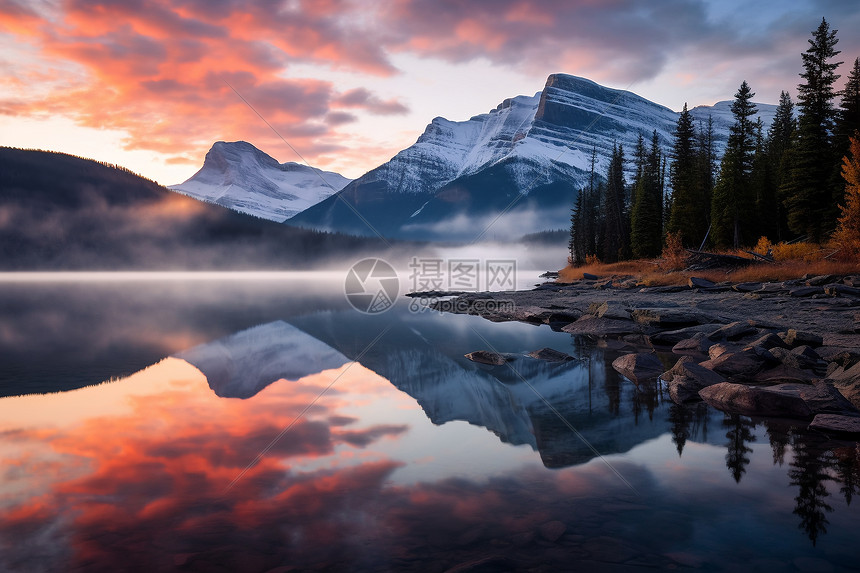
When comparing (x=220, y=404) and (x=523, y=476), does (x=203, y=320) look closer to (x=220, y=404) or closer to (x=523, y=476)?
(x=220, y=404)

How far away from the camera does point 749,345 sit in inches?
583

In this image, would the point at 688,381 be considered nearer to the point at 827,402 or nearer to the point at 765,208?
the point at 827,402

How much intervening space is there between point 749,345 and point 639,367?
3.19m

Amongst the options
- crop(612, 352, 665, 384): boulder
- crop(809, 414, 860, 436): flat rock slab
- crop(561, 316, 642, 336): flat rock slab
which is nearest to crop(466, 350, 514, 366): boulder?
crop(612, 352, 665, 384): boulder

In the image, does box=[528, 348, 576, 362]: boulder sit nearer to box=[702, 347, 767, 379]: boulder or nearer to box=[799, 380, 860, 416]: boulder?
box=[702, 347, 767, 379]: boulder

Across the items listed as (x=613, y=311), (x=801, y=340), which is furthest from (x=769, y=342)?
(x=613, y=311)

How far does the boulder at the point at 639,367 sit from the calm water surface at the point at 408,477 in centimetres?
52

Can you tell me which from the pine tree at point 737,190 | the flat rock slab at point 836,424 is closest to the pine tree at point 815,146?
the pine tree at point 737,190

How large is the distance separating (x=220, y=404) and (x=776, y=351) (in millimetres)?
15353

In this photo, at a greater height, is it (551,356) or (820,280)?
(820,280)

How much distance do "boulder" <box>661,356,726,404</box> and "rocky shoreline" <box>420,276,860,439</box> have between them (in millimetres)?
26

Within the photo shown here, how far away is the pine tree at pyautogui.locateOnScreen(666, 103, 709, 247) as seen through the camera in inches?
2623

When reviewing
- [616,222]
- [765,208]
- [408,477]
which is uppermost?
[616,222]

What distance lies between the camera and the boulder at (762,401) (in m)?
10.3
